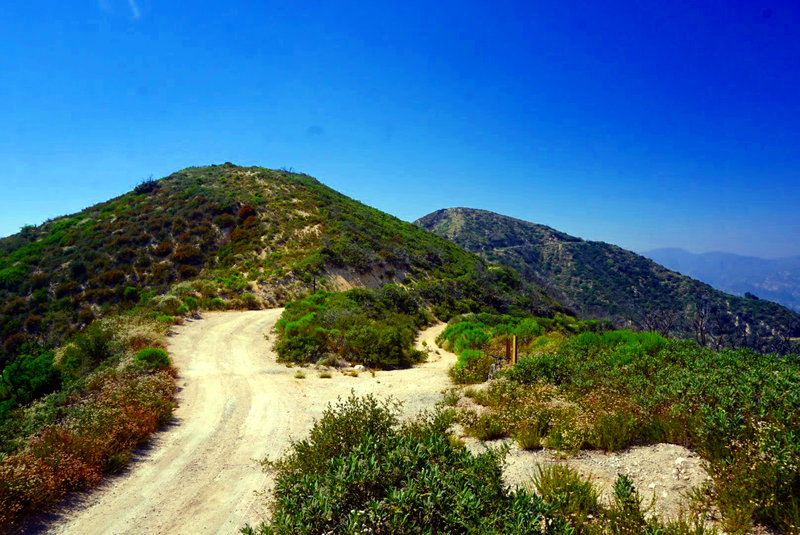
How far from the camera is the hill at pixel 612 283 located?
5506 cm

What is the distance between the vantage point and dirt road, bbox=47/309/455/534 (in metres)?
5.56

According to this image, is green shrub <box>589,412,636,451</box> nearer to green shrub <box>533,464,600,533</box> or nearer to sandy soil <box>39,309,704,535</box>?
sandy soil <box>39,309,704,535</box>

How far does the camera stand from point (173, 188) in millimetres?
48281

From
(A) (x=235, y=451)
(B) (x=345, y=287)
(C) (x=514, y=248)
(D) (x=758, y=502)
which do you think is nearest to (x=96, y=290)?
(B) (x=345, y=287)

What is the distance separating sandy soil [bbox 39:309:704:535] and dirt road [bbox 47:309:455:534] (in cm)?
2

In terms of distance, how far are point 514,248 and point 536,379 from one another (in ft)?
324

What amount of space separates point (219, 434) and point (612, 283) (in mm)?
88902

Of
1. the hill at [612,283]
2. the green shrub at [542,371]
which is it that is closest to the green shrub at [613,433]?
the green shrub at [542,371]

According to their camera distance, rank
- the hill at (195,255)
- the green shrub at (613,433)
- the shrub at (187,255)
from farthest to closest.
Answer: the shrub at (187,255) → the hill at (195,255) → the green shrub at (613,433)

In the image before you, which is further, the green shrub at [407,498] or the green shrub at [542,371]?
the green shrub at [542,371]

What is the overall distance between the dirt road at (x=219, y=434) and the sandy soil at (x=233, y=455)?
0.8 inches

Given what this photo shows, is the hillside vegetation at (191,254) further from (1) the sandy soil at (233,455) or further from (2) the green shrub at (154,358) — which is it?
(1) the sandy soil at (233,455)

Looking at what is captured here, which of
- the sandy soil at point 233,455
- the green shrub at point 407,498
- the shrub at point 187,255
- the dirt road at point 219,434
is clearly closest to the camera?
the green shrub at point 407,498

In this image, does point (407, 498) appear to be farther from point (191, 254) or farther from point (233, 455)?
A: point (191, 254)
